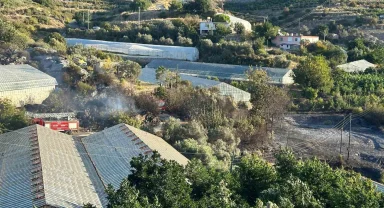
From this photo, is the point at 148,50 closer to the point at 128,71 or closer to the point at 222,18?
the point at 222,18

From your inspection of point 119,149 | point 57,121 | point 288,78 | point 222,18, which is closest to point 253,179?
point 119,149

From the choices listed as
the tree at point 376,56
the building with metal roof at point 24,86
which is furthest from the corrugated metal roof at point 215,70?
the building with metal roof at point 24,86

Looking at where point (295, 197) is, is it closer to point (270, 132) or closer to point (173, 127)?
point (173, 127)

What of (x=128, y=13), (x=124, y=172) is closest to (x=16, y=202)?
(x=124, y=172)

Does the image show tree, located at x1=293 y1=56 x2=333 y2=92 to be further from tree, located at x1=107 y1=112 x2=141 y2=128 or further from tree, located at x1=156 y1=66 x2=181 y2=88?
tree, located at x1=107 y1=112 x2=141 y2=128

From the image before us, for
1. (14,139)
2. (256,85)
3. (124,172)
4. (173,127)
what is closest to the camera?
(124,172)
